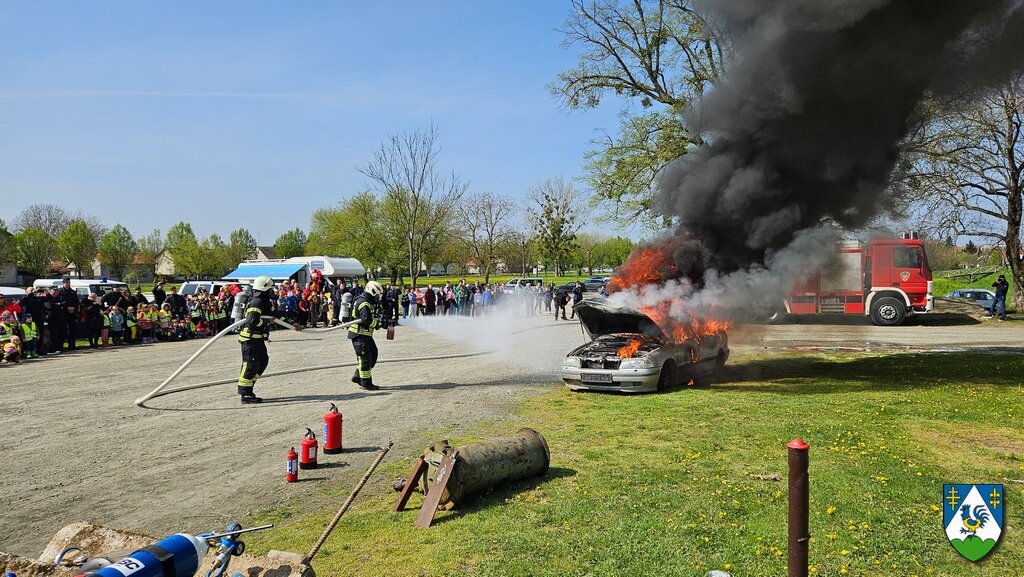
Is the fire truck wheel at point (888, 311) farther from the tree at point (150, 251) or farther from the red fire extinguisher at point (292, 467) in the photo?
the tree at point (150, 251)

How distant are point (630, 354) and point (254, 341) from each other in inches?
248

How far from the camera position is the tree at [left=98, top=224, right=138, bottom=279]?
213 ft

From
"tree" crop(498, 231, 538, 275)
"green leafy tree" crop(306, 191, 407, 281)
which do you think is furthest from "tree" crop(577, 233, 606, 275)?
"green leafy tree" crop(306, 191, 407, 281)

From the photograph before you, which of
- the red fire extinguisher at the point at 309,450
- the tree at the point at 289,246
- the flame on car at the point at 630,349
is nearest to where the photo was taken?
the red fire extinguisher at the point at 309,450

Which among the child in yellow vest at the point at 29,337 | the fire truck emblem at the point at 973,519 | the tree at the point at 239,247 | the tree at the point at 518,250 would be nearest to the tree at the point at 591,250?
the tree at the point at 518,250

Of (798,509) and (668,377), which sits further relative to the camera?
(668,377)

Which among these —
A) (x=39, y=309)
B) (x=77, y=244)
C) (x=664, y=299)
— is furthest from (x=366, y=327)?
(x=77, y=244)

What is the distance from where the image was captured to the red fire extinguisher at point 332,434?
303 inches

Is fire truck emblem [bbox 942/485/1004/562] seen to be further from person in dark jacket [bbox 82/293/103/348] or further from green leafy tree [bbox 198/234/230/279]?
green leafy tree [bbox 198/234/230/279]

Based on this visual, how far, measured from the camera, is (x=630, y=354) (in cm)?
1134

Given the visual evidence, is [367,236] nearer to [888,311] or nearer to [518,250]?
[518,250]

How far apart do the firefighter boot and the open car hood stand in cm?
582

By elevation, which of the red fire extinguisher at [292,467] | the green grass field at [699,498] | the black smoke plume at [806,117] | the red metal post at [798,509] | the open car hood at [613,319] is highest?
the black smoke plume at [806,117]

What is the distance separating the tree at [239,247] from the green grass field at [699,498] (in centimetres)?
7152
